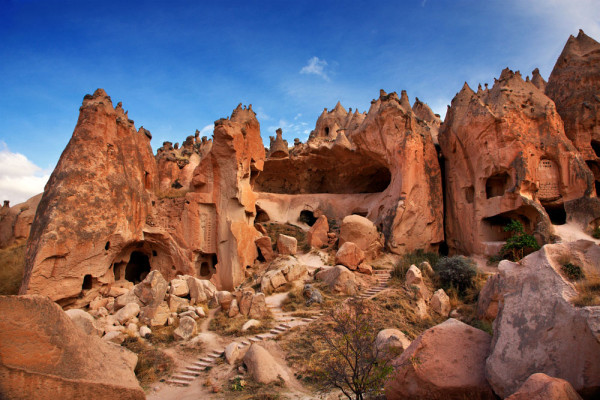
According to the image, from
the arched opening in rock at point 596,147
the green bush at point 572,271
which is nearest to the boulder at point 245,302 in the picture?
the green bush at point 572,271

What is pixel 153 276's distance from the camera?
37.3 feet

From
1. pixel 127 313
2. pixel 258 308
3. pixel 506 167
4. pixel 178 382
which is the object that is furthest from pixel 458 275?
pixel 127 313

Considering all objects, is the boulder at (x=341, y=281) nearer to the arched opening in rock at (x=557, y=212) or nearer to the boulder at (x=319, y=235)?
the boulder at (x=319, y=235)

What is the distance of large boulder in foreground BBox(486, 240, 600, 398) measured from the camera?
12.5 ft

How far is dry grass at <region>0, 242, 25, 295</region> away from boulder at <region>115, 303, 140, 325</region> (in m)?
5.07

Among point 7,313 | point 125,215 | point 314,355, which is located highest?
point 125,215

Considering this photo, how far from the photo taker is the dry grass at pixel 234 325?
9438mm

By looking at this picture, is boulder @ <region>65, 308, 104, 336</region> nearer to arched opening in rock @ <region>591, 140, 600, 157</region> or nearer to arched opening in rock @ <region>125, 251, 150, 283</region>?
arched opening in rock @ <region>125, 251, 150, 283</region>

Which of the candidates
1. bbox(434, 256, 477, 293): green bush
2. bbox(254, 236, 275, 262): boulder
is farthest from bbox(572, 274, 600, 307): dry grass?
bbox(254, 236, 275, 262): boulder

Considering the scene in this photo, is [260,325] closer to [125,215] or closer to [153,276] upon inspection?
[153,276]

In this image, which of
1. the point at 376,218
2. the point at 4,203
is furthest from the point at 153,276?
the point at 4,203

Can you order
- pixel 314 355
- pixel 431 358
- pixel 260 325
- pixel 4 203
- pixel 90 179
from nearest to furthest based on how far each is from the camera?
pixel 431 358 → pixel 314 355 → pixel 260 325 → pixel 90 179 → pixel 4 203

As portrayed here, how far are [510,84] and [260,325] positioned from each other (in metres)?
15.6

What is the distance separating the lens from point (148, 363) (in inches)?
304
